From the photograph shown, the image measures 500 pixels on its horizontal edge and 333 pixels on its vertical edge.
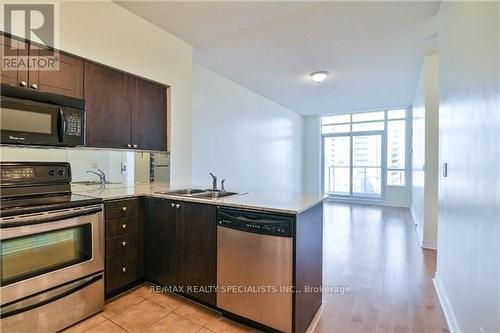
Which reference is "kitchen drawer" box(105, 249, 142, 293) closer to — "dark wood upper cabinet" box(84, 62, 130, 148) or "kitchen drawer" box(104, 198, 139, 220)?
"kitchen drawer" box(104, 198, 139, 220)

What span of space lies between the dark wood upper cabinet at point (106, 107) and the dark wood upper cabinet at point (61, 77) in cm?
7

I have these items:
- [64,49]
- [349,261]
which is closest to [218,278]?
[349,261]

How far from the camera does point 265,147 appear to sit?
6.27m

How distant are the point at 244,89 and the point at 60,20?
3560 mm

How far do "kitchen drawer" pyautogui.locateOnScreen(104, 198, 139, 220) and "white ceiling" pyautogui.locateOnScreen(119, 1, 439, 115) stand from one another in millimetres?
1918

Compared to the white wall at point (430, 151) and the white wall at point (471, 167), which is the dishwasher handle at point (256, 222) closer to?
the white wall at point (471, 167)

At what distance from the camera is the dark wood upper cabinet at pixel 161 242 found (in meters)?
2.32

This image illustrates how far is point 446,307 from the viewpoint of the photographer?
6.98 feet

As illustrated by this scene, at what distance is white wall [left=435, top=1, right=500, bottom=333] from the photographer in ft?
4.20

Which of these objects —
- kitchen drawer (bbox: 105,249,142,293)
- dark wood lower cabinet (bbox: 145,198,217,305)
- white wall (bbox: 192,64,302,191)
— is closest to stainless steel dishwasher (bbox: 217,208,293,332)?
dark wood lower cabinet (bbox: 145,198,217,305)

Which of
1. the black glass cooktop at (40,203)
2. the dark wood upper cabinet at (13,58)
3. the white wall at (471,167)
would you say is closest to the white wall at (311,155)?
the white wall at (471,167)

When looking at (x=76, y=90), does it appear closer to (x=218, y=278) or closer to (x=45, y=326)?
(x=45, y=326)

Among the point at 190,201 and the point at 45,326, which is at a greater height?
the point at 190,201

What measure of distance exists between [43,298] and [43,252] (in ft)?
0.98
